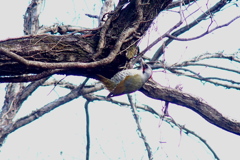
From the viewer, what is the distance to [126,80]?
2959 mm

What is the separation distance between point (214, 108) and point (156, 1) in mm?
1022

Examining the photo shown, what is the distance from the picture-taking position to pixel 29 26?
6449 millimetres

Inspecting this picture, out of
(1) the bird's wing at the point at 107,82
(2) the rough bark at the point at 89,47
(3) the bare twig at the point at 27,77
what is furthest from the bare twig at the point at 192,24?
(3) the bare twig at the point at 27,77

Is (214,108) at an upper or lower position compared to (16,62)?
lower

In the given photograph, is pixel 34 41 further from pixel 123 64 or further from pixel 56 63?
pixel 123 64

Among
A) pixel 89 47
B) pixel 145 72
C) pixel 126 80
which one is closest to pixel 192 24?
pixel 145 72

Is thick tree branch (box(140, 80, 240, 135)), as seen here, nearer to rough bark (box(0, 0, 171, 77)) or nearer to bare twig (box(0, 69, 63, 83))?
rough bark (box(0, 0, 171, 77))

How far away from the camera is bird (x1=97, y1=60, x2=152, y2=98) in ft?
9.64

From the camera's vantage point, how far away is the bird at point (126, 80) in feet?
9.64

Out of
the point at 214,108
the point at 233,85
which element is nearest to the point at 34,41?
the point at 214,108

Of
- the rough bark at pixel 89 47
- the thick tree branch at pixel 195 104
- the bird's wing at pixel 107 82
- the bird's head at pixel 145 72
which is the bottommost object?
the thick tree branch at pixel 195 104

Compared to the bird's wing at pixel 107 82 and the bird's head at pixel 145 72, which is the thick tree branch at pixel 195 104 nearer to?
the bird's head at pixel 145 72

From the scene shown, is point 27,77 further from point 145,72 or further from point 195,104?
point 195,104

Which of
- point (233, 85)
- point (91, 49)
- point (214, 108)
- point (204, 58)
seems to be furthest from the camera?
point (204, 58)
